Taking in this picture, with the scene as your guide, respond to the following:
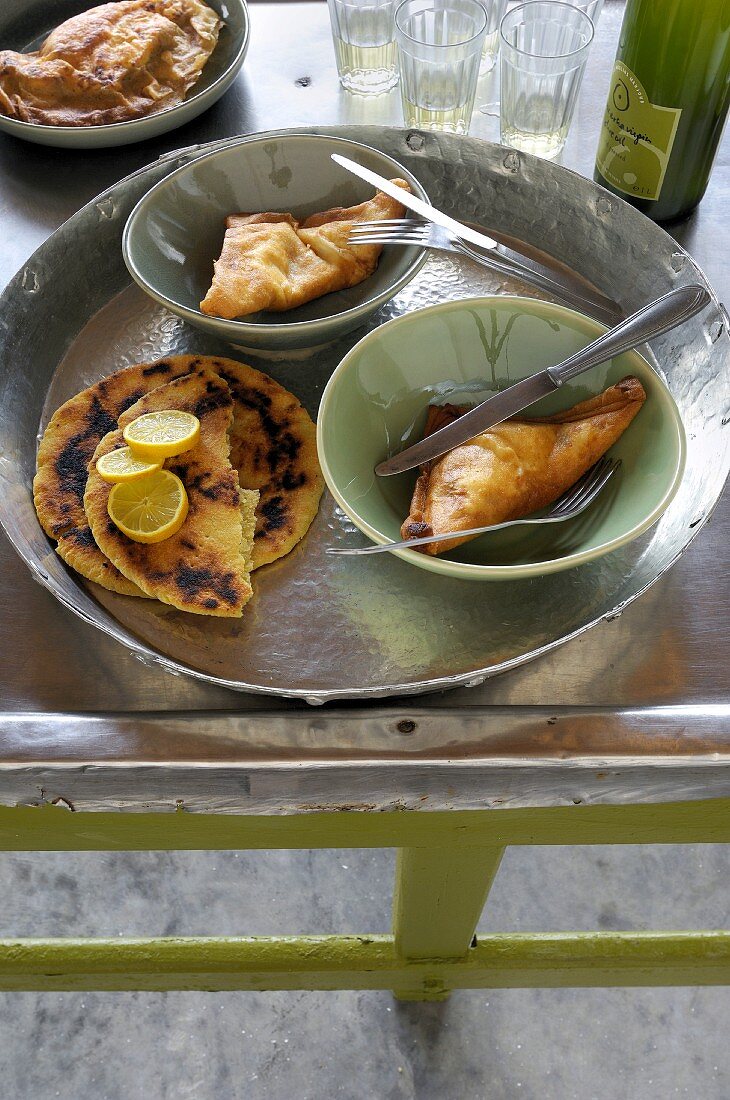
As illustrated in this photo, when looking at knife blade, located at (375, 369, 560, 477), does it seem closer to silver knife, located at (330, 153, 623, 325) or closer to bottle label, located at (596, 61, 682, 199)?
silver knife, located at (330, 153, 623, 325)

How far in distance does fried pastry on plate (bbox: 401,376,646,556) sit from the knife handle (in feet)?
0.11

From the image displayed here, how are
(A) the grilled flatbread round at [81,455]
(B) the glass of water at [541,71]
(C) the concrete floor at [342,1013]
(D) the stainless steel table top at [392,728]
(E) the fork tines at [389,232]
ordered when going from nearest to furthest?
(D) the stainless steel table top at [392,728] → (A) the grilled flatbread round at [81,455] → (E) the fork tines at [389,232] → (B) the glass of water at [541,71] → (C) the concrete floor at [342,1013]

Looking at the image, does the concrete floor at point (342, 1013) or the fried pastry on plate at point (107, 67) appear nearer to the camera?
the fried pastry on plate at point (107, 67)

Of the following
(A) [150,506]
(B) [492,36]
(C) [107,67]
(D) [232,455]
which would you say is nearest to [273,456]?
(D) [232,455]

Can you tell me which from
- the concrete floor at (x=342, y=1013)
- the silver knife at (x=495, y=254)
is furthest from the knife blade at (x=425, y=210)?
the concrete floor at (x=342, y=1013)

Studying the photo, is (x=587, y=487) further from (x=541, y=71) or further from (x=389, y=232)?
(x=541, y=71)

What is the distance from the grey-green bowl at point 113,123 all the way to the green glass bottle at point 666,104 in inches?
21.3

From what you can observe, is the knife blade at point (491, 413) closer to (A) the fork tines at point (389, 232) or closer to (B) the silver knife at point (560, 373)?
(B) the silver knife at point (560, 373)

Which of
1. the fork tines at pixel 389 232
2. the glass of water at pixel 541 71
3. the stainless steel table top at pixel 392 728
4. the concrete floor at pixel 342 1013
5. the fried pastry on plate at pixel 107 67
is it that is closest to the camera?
the stainless steel table top at pixel 392 728

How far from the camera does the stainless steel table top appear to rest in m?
0.72

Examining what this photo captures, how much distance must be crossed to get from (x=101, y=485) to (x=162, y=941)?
71 cm

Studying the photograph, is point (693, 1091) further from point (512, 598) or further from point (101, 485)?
point (101, 485)

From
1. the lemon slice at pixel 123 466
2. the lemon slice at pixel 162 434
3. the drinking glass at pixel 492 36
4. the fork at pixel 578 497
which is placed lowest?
the lemon slice at pixel 123 466

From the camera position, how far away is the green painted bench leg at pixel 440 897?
0.97m
